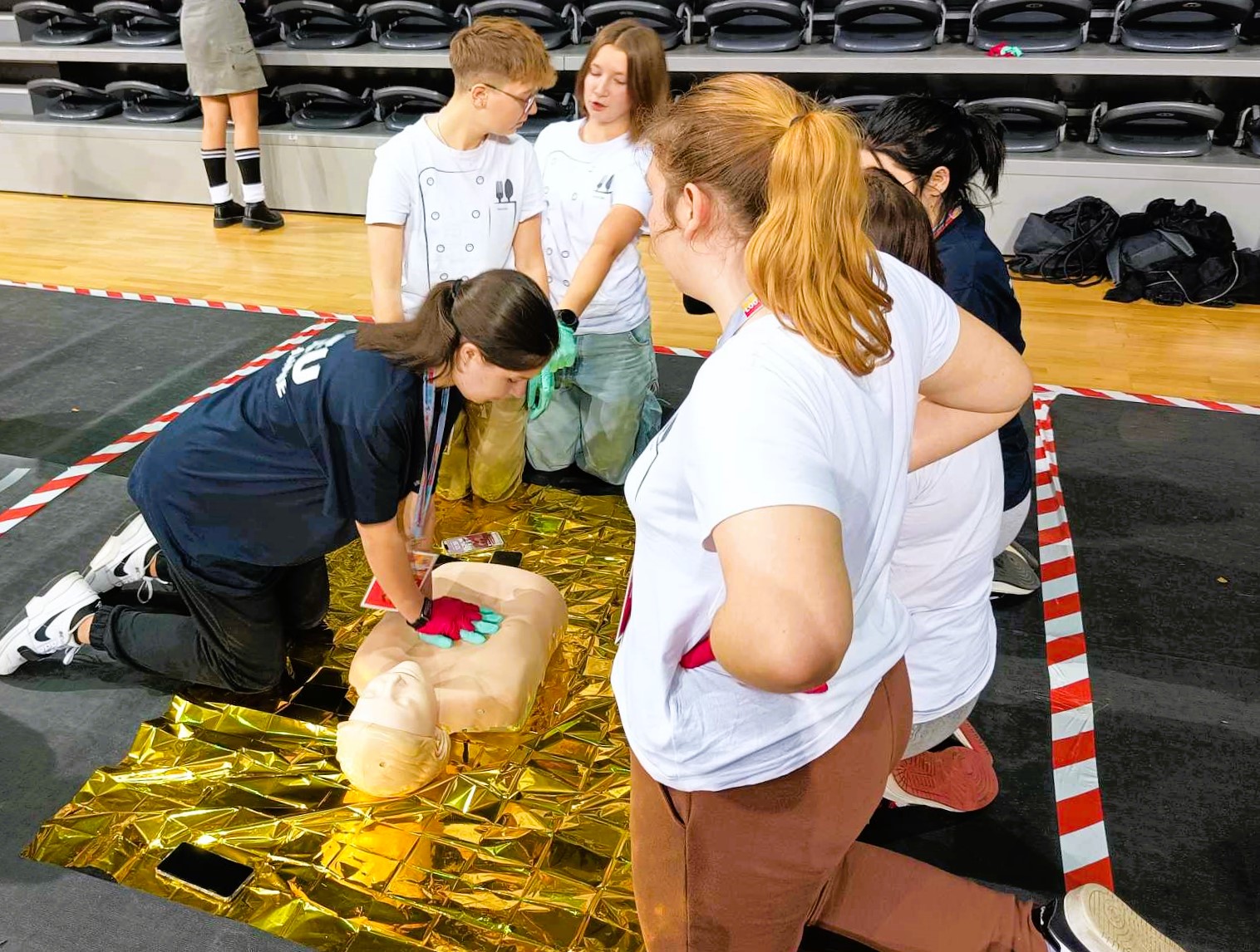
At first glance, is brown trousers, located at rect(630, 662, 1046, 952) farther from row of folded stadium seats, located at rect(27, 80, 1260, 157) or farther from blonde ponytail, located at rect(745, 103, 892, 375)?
row of folded stadium seats, located at rect(27, 80, 1260, 157)

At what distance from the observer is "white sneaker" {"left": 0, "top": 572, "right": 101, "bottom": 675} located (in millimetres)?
2311

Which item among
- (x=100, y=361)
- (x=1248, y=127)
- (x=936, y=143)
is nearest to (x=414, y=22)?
(x=100, y=361)

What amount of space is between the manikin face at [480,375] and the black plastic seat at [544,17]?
4241 mm

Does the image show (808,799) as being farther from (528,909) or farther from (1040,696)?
(1040,696)

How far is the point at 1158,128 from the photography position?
5.12 meters

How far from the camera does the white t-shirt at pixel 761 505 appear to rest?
2.96ft

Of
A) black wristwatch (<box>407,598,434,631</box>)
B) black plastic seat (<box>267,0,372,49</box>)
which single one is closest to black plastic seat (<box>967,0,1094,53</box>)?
black plastic seat (<box>267,0,372,49</box>)

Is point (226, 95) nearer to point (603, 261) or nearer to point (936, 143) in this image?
point (603, 261)

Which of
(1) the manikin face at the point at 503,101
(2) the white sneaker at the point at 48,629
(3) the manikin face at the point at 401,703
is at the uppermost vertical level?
(1) the manikin face at the point at 503,101

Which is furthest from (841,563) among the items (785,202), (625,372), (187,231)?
(187,231)

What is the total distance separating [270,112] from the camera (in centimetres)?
645

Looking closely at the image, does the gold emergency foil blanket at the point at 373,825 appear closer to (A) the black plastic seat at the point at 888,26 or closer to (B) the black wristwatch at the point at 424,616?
(B) the black wristwatch at the point at 424,616

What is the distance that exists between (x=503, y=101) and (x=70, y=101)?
535 centimetres

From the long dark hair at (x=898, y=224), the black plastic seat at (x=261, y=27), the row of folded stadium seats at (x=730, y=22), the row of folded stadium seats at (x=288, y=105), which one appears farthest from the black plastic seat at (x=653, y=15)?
the long dark hair at (x=898, y=224)
